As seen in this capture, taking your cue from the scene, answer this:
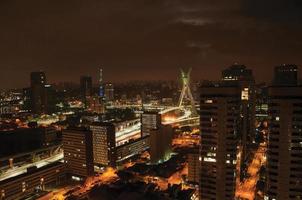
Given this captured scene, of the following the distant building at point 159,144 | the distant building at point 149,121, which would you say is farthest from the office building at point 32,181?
the distant building at point 149,121

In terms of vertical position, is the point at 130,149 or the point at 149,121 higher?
the point at 149,121

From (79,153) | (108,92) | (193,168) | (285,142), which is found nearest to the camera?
(285,142)

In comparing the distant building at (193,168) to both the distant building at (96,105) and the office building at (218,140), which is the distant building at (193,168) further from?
the distant building at (96,105)

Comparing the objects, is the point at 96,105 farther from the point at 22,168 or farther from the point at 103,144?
the point at 103,144

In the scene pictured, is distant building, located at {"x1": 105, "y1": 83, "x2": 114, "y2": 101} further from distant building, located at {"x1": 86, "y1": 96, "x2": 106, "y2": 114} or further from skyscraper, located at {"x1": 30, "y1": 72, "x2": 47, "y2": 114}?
skyscraper, located at {"x1": 30, "y1": 72, "x2": 47, "y2": 114}

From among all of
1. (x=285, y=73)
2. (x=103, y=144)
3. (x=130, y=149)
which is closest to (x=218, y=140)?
(x=103, y=144)

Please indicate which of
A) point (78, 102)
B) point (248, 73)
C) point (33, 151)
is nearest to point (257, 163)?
point (248, 73)

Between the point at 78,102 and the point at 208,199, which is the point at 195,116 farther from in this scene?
the point at 78,102
